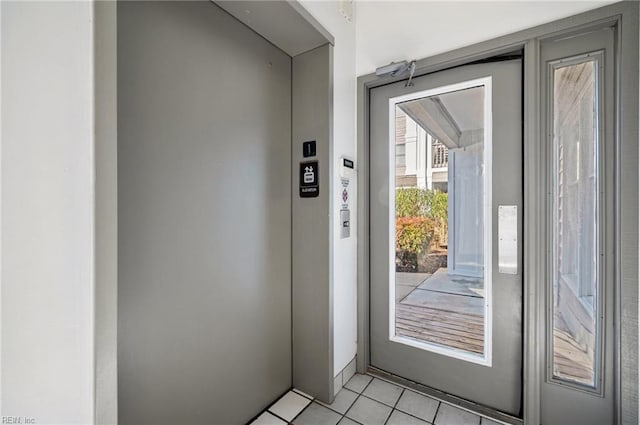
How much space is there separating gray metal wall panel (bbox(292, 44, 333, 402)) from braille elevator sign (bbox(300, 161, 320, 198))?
29 mm

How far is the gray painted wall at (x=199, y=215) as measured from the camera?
3.39ft

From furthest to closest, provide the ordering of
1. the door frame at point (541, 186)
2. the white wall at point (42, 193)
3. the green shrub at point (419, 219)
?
the green shrub at point (419, 219) < the door frame at point (541, 186) < the white wall at point (42, 193)

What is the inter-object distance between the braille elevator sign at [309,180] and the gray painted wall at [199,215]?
0.38ft

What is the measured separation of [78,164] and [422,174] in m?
1.72

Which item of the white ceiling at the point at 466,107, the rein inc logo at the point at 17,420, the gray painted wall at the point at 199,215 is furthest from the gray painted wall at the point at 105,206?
the white ceiling at the point at 466,107

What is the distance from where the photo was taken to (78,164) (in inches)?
28.4

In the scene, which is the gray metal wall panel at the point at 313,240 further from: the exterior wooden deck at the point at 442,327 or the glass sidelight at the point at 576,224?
the glass sidelight at the point at 576,224

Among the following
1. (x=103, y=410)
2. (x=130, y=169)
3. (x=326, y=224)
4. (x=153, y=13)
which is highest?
(x=153, y=13)

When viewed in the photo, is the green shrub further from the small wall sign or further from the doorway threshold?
the doorway threshold

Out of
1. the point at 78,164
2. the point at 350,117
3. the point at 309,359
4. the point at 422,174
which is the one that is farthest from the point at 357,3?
the point at 309,359

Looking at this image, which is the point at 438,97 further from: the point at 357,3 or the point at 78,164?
the point at 78,164

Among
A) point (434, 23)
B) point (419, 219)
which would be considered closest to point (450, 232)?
point (419, 219)

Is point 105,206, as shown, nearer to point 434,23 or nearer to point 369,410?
point 369,410

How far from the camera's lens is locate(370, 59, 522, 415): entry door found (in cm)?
156
